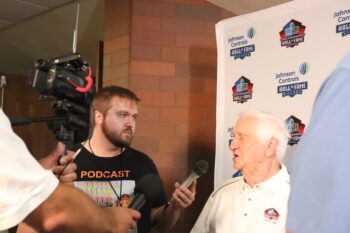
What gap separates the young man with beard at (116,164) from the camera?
2.17 meters

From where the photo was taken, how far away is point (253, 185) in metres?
2.18

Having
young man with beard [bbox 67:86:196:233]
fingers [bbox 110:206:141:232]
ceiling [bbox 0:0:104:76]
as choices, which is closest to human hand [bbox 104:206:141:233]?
fingers [bbox 110:206:141:232]

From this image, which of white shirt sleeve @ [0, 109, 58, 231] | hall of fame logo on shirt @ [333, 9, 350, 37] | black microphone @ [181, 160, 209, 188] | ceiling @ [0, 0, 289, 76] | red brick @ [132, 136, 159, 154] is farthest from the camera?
ceiling @ [0, 0, 289, 76]

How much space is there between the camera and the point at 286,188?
2076 mm

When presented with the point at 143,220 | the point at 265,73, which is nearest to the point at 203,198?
the point at 143,220

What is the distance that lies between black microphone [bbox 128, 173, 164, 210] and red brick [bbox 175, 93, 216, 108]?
1.17 meters

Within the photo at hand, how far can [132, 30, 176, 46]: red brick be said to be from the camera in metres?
2.92

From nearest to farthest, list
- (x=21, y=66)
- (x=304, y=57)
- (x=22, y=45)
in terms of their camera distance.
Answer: (x=304, y=57), (x=22, y=45), (x=21, y=66)

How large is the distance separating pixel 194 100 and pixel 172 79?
21 cm

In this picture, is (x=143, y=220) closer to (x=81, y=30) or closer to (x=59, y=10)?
(x=59, y=10)

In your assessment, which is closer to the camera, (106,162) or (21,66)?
(106,162)

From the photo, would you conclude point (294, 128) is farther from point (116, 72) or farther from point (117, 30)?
point (117, 30)

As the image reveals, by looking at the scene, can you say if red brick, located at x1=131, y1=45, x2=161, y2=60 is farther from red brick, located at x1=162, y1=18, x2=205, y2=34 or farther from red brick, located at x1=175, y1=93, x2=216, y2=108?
red brick, located at x1=175, y1=93, x2=216, y2=108

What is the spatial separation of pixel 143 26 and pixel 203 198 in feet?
4.05
